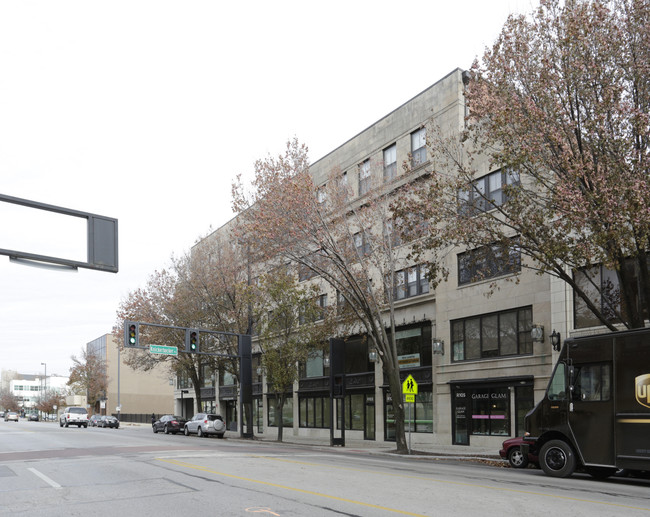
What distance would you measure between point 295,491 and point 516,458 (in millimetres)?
9400

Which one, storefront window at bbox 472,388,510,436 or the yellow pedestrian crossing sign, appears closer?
the yellow pedestrian crossing sign

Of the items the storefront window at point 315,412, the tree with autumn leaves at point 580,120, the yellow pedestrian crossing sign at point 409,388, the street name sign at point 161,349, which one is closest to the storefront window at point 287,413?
the storefront window at point 315,412

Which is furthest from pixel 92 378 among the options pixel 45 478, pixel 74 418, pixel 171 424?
pixel 45 478

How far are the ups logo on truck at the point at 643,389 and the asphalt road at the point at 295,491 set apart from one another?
1830 millimetres

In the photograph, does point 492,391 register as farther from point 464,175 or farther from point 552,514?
point 552,514

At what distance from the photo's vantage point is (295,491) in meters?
12.0

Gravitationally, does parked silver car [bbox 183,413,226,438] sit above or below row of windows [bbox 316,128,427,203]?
below

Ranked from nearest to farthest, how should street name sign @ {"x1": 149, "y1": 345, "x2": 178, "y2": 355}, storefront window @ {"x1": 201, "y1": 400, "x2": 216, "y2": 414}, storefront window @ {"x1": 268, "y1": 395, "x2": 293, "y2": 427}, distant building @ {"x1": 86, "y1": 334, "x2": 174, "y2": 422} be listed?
street name sign @ {"x1": 149, "y1": 345, "x2": 178, "y2": 355} → storefront window @ {"x1": 268, "y1": 395, "x2": 293, "y2": 427} → storefront window @ {"x1": 201, "y1": 400, "x2": 216, "y2": 414} → distant building @ {"x1": 86, "y1": 334, "x2": 174, "y2": 422}

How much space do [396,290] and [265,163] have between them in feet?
34.9

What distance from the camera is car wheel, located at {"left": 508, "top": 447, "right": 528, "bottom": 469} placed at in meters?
19.0

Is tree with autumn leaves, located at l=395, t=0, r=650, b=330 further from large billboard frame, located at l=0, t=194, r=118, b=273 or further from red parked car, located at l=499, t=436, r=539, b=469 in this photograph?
large billboard frame, located at l=0, t=194, r=118, b=273

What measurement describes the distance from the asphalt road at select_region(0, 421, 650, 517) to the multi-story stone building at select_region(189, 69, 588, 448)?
9.11 metres

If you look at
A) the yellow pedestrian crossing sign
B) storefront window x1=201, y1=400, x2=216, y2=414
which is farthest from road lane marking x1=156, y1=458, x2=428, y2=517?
storefront window x1=201, y1=400, x2=216, y2=414

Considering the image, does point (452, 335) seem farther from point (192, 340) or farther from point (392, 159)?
point (192, 340)
